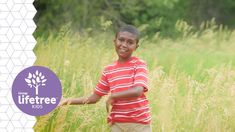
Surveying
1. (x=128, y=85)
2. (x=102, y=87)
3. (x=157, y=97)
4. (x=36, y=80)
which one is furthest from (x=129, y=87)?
(x=157, y=97)

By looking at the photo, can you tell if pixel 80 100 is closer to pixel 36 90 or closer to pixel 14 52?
pixel 36 90

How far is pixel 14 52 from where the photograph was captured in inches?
190

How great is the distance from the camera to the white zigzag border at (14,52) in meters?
4.80

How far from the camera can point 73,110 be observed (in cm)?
552

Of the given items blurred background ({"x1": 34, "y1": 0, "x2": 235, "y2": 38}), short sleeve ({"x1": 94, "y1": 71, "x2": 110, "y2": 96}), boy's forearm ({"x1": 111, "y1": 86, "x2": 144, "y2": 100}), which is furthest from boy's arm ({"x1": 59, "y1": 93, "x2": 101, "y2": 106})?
blurred background ({"x1": 34, "y1": 0, "x2": 235, "y2": 38})

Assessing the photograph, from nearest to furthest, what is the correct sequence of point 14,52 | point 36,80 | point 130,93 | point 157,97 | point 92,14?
point 130,93
point 36,80
point 14,52
point 157,97
point 92,14

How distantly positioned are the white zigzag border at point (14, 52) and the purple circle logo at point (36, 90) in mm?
77

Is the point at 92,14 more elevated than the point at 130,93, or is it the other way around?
the point at 130,93

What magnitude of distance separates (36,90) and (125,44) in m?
0.70

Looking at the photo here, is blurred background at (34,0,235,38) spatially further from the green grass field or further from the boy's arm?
the boy's arm

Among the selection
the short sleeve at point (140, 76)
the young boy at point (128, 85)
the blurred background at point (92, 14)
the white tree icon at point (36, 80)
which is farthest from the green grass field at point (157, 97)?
the blurred background at point (92, 14)

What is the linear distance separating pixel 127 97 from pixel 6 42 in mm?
988

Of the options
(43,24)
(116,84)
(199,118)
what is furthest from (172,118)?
(43,24)

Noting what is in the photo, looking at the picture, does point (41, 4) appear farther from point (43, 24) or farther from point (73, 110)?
point (73, 110)
